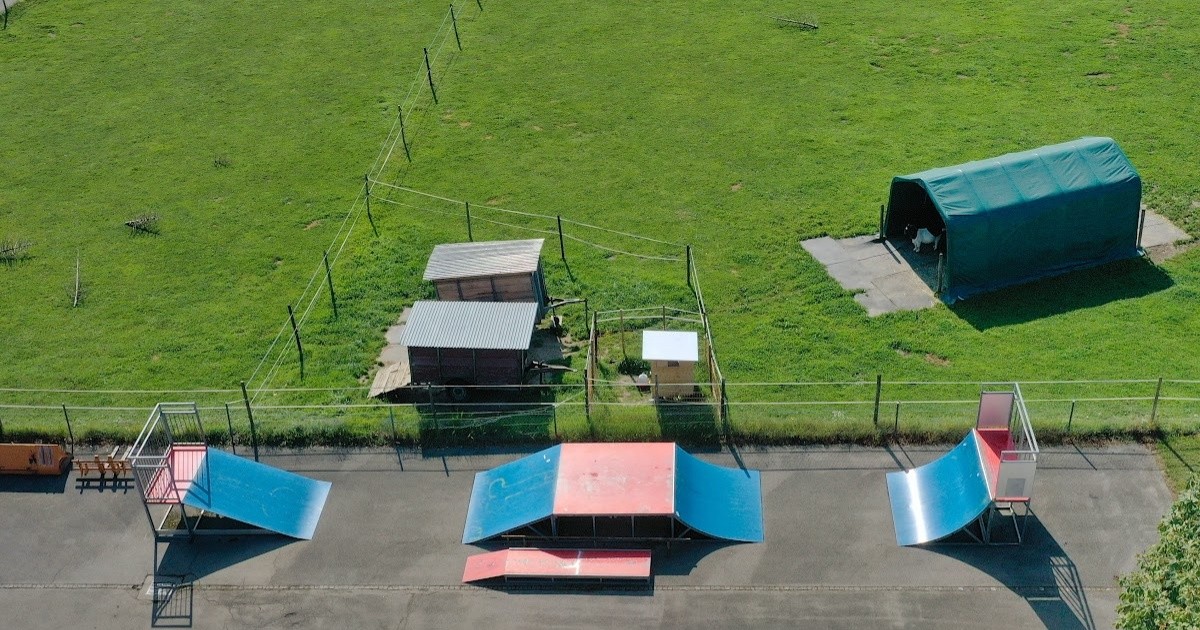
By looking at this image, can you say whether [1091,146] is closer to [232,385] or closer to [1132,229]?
[1132,229]

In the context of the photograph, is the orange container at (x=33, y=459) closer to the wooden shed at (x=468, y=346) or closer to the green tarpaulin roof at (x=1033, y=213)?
the wooden shed at (x=468, y=346)

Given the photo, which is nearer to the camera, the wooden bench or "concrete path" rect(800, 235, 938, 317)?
the wooden bench

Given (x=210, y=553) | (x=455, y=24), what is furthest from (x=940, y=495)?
(x=455, y=24)

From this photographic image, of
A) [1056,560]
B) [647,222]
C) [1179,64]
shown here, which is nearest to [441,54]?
[647,222]

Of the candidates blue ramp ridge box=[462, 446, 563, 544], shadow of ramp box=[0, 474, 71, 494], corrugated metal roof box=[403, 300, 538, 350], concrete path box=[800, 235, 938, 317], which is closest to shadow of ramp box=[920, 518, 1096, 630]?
blue ramp ridge box=[462, 446, 563, 544]

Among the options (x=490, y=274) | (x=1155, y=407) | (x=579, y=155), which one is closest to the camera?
(x=1155, y=407)

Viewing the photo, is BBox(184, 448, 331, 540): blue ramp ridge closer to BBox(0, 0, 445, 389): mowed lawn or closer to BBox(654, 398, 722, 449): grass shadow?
BBox(0, 0, 445, 389): mowed lawn

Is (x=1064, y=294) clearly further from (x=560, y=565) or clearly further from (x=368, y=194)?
(x=368, y=194)
